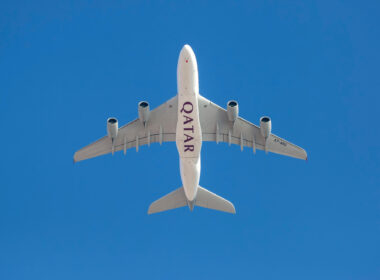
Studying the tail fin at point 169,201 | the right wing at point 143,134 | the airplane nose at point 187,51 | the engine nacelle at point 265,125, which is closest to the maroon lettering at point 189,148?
the right wing at point 143,134

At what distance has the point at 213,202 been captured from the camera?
49000 mm

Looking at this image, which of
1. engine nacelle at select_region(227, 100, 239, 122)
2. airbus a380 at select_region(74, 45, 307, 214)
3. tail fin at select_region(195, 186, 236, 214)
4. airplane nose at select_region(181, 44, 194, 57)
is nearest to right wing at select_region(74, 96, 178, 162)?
airbus a380 at select_region(74, 45, 307, 214)

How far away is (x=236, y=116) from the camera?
156ft

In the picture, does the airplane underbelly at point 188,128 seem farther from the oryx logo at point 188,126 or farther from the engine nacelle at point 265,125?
the engine nacelle at point 265,125

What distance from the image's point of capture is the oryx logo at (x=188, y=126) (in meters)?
43.6

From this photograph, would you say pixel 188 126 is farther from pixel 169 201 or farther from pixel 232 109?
pixel 169 201

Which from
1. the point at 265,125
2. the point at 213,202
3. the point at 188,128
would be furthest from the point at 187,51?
the point at 213,202

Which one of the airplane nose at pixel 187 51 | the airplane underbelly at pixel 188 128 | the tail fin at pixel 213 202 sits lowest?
the tail fin at pixel 213 202

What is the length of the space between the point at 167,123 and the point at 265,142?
7116 mm

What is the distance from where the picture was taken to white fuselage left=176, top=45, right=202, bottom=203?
4341 centimetres

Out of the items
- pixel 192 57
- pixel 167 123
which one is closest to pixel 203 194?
pixel 167 123

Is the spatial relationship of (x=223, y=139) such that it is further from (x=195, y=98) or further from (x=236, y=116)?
(x=195, y=98)

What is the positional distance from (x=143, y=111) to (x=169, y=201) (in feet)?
22.6

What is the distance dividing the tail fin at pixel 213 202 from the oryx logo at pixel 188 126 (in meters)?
5.33
